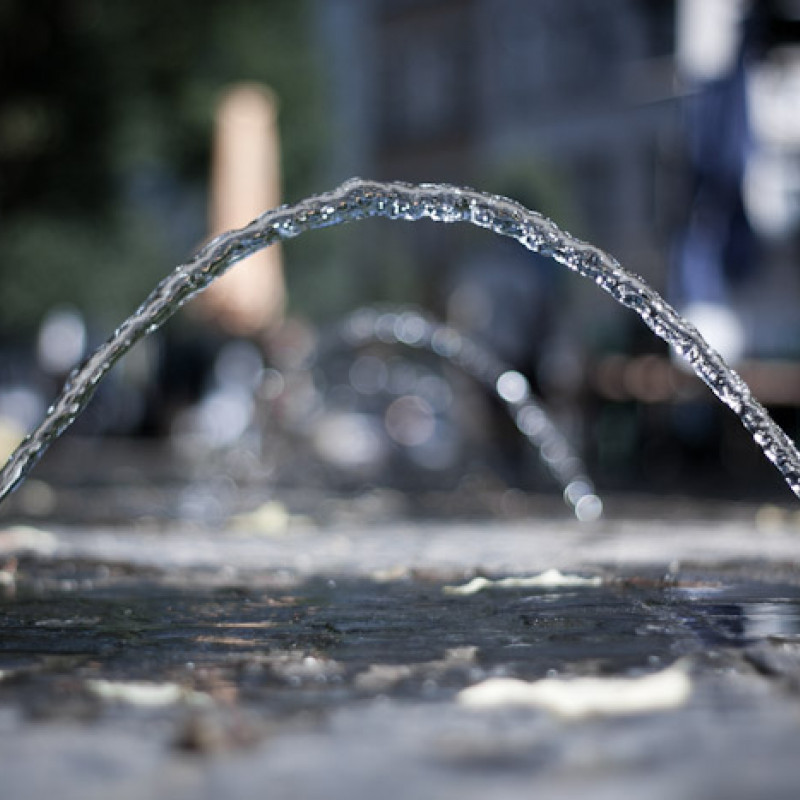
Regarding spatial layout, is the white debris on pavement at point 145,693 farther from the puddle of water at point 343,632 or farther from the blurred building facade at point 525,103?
the blurred building facade at point 525,103

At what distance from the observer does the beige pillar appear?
1468cm

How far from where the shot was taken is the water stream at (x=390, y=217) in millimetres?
3068

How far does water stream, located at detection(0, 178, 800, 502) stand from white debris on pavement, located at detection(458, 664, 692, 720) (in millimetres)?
Answer: 1458

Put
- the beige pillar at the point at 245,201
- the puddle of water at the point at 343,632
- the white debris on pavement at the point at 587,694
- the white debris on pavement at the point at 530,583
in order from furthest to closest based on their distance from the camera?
the beige pillar at the point at 245,201 < the white debris on pavement at the point at 530,583 < the puddle of water at the point at 343,632 < the white debris on pavement at the point at 587,694

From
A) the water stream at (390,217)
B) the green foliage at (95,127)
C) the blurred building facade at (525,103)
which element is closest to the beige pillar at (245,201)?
the green foliage at (95,127)

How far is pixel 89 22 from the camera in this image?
1861 cm

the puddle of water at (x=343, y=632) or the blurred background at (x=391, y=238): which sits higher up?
the blurred background at (x=391, y=238)

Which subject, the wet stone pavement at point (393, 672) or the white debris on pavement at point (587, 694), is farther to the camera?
the white debris on pavement at point (587, 694)

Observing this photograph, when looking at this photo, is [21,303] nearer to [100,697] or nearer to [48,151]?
[48,151]

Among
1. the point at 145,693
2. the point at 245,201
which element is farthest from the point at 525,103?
the point at 145,693

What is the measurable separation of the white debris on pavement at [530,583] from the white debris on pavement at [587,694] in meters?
0.98

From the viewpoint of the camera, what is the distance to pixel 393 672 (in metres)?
1.74

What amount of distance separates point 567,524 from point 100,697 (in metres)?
3.26

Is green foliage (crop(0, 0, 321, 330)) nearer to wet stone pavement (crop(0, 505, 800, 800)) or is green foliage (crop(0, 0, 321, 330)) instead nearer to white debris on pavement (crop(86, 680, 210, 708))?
wet stone pavement (crop(0, 505, 800, 800))
